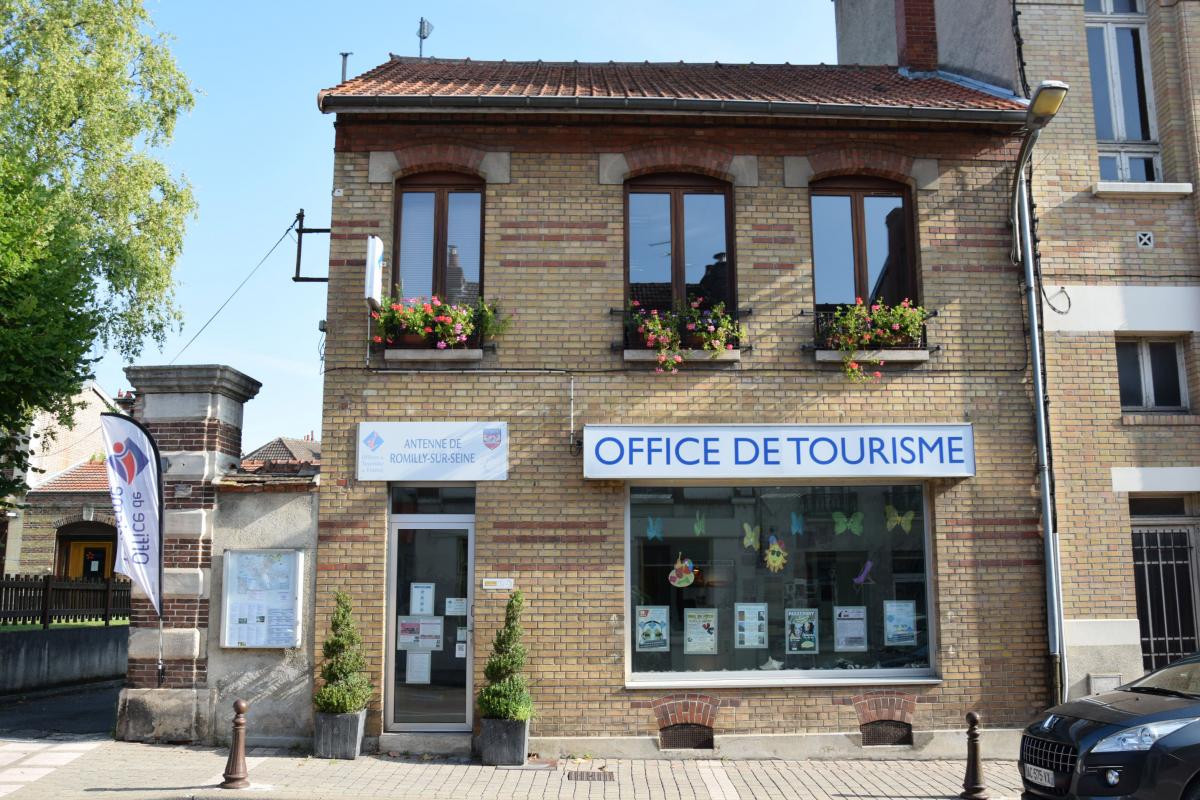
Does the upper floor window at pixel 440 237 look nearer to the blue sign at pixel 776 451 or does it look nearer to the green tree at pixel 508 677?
the blue sign at pixel 776 451

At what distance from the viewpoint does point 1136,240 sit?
11.6m

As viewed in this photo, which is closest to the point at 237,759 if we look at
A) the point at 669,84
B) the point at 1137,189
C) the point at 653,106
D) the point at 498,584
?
the point at 498,584

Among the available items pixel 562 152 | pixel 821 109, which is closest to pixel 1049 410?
pixel 821 109

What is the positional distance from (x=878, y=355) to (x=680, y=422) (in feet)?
7.84

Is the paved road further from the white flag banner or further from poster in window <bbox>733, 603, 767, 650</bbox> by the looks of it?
poster in window <bbox>733, 603, 767, 650</bbox>

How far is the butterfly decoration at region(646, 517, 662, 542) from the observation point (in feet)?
36.0

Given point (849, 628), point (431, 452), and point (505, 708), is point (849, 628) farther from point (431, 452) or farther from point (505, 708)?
point (431, 452)

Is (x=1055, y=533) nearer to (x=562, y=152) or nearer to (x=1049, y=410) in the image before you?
(x=1049, y=410)

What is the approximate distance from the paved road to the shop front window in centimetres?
658

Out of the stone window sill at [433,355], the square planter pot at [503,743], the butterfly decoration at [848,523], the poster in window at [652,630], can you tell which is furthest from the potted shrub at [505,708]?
the butterfly decoration at [848,523]

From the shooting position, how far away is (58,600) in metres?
17.8

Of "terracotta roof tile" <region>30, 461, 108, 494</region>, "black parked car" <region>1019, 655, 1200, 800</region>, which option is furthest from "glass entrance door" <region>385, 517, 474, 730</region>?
"terracotta roof tile" <region>30, 461, 108, 494</region>

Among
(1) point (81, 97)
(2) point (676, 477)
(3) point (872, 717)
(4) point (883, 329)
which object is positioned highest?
Answer: (1) point (81, 97)

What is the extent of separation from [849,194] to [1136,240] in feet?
11.4
